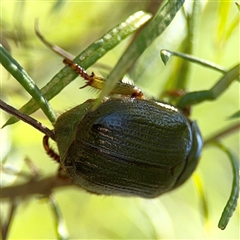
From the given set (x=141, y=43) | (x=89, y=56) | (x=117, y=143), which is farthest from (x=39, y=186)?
(x=141, y=43)

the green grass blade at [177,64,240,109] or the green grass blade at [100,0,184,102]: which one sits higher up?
the green grass blade at [100,0,184,102]

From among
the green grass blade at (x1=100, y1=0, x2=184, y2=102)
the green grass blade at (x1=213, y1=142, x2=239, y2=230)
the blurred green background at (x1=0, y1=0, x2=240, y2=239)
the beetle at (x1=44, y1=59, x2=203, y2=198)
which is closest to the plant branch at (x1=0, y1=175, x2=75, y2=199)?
the blurred green background at (x1=0, y1=0, x2=240, y2=239)

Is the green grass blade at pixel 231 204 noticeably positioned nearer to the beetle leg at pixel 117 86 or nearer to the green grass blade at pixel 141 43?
the beetle leg at pixel 117 86

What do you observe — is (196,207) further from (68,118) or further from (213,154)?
(68,118)

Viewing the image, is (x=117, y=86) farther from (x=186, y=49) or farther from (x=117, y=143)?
(x=186, y=49)

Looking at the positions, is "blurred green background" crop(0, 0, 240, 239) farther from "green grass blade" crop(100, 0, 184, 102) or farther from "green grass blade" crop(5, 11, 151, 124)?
"green grass blade" crop(100, 0, 184, 102)

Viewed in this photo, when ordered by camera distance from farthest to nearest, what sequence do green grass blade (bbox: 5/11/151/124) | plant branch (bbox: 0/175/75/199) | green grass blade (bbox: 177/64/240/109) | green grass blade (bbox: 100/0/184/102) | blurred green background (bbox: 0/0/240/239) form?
blurred green background (bbox: 0/0/240/239), plant branch (bbox: 0/175/75/199), green grass blade (bbox: 177/64/240/109), green grass blade (bbox: 5/11/151/124), green grass blade (bbox: 100/0/184/102)

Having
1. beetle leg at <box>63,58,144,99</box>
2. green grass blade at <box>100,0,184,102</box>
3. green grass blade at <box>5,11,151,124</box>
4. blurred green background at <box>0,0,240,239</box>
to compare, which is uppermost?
green grass blade at <box>100,0,184,102</box>
